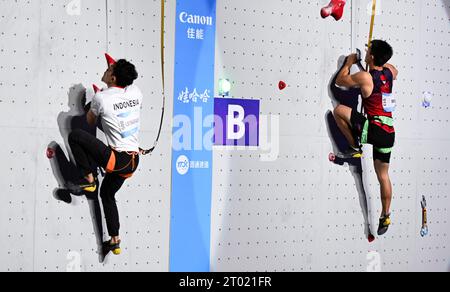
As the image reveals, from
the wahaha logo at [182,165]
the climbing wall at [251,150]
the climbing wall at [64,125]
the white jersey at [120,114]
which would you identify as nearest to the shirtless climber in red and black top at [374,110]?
the climbing wall at [251,150]

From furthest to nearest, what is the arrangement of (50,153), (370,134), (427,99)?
(427,99) → (370,134) → (50,153)

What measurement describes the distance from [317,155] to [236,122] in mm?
648

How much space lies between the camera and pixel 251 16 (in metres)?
4.52

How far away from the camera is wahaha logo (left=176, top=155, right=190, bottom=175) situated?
4328 millimetres

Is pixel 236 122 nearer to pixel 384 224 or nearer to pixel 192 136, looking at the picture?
pixel 192 136

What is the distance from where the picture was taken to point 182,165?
434cm

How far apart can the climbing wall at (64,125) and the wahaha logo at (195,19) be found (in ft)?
0.29

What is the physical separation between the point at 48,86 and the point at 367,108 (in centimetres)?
217

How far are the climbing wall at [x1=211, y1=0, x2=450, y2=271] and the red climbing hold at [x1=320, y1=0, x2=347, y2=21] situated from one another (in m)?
0.04

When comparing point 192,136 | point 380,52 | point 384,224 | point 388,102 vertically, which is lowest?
point 384,224

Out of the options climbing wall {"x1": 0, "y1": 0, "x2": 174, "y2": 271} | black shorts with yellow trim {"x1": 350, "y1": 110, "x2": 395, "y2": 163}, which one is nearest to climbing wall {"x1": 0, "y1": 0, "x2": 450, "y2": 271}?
climbing wall {"x1": 0, "y1": 0, "x2": 174, "y2": 271}

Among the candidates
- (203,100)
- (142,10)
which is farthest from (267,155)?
(142,10)


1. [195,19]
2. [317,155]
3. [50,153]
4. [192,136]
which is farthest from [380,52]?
[50,153]
